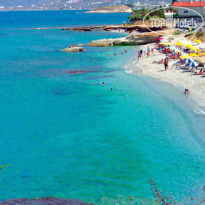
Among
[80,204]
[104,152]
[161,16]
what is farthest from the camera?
[161,16]

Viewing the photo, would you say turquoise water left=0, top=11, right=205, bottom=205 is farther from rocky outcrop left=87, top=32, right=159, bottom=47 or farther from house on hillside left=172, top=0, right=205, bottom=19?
house on hillside left=172, top=0, right=205, bottom=19

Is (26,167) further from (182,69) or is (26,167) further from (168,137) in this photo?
(182,69)

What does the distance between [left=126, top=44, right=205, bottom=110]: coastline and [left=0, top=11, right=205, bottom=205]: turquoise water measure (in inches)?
46.2

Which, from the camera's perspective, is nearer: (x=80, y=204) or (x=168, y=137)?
(x=80, y=204)

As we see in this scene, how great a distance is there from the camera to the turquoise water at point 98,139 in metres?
16.4

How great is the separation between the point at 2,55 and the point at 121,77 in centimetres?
2907

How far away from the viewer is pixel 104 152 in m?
19.8

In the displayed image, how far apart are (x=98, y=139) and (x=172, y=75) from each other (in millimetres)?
17406

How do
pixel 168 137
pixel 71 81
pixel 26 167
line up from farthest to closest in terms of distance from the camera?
pixel 71 81 < pixel 168 137 < pixel 26 167

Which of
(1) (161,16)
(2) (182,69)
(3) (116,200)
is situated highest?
(1) (161,16)

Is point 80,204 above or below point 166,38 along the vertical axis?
below

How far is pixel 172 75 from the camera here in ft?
120

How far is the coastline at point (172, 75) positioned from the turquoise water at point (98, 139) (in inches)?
46.2

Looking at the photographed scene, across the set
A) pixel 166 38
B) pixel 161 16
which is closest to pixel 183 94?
pixel 166 38
